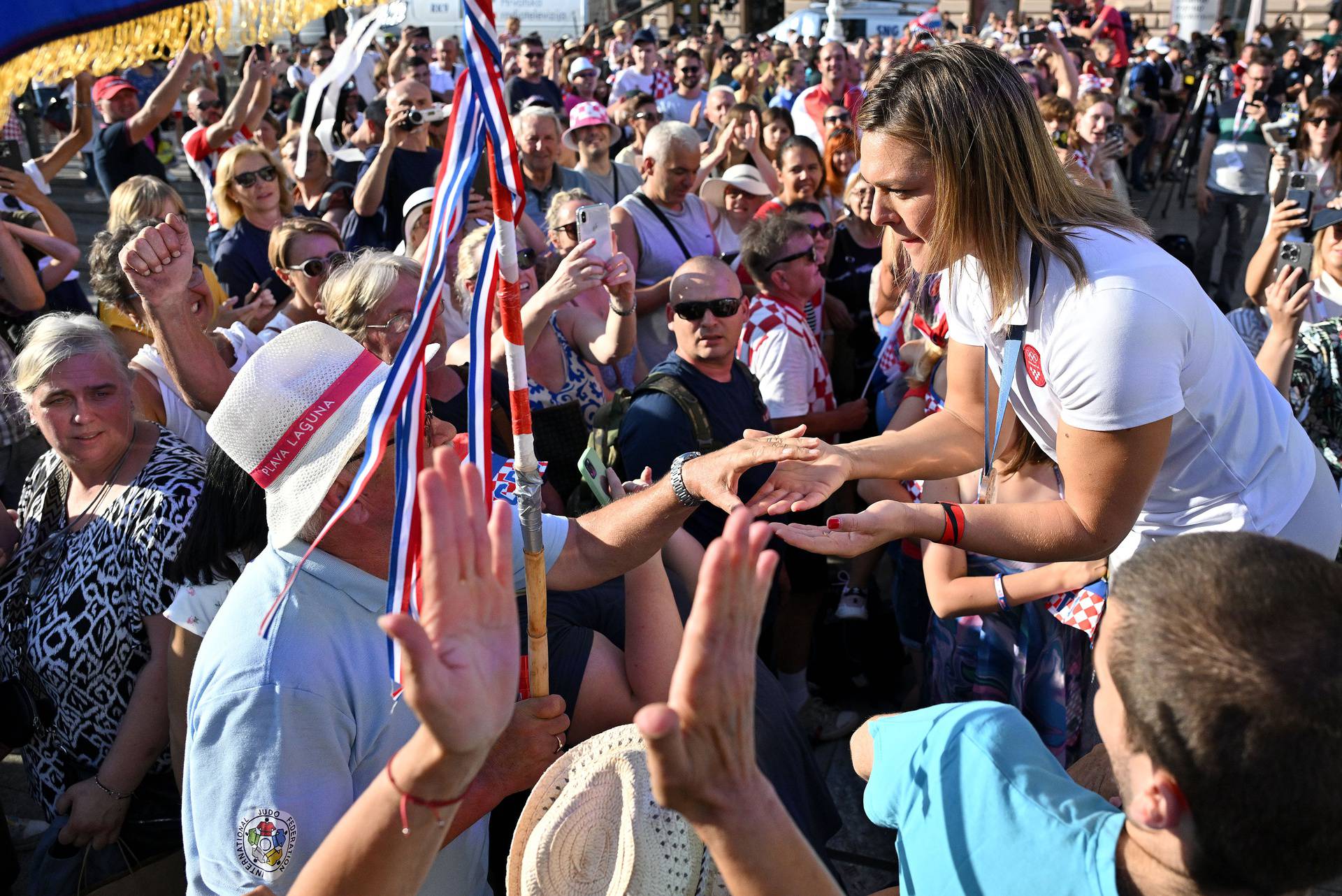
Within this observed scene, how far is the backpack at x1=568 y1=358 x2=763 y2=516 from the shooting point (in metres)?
3.25

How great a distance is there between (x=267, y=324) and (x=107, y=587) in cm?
203

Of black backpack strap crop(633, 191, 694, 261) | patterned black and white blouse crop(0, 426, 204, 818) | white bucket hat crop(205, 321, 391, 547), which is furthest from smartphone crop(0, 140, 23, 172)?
white bucket hat crop(205, 321, 391, 547)

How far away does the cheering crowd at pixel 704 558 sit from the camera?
1.14 meters

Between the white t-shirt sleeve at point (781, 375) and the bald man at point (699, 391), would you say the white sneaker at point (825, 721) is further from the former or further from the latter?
the white t-shirt sleeve at point (781, 375)

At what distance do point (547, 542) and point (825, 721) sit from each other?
195cm

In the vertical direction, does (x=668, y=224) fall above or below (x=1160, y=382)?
below

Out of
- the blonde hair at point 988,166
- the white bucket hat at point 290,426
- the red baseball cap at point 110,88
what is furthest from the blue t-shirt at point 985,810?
the red baseball cap at point 110,88

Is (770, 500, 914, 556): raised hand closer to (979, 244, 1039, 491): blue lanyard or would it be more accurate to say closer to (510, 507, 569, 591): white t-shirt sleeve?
(979, 244, 1039, 491): blue lanyard

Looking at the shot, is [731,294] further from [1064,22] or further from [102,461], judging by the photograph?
[1064,22]

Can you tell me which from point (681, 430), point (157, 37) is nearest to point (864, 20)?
point (681, 430)

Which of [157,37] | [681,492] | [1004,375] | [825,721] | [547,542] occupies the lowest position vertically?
[825,721]

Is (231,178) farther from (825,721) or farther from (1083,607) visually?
(1083,607)

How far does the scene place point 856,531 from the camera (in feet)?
6.92

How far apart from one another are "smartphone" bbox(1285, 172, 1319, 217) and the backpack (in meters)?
2.38
